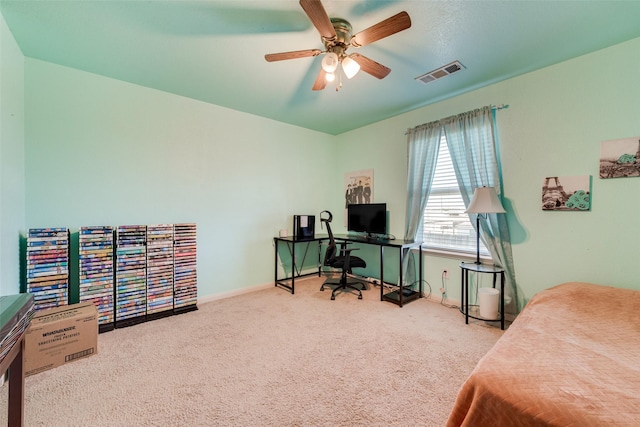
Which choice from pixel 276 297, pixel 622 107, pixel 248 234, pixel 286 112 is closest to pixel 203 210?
pixel 248 234

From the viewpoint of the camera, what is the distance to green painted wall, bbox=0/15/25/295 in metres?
1.80

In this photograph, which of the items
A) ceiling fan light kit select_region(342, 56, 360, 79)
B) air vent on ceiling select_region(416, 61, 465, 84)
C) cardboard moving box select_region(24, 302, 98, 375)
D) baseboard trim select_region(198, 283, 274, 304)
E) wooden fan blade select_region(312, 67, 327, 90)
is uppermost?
air vent on ceiling select_region(416, 61, 465, 84)

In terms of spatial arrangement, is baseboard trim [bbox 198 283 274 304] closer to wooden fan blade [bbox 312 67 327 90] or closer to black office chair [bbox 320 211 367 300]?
black office chair [bbox 320 211 367 300]

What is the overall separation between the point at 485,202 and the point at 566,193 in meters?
0.66

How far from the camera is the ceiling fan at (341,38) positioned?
57.2 inches

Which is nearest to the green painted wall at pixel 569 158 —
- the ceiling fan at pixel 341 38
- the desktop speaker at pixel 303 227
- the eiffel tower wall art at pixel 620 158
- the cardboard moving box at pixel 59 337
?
the eiffel tower wall art at pixel 620 158

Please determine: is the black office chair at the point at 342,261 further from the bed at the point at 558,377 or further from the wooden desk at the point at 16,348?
the wooden desk at the point at 16,348

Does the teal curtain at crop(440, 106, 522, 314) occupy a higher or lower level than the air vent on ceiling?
lower

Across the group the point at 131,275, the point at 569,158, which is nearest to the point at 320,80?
the point at 569,158

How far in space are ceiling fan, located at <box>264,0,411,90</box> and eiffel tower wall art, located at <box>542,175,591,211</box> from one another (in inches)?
77.8

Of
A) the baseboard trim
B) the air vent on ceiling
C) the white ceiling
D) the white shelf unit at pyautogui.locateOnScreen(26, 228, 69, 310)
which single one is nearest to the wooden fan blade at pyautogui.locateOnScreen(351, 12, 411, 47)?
the white ceiling

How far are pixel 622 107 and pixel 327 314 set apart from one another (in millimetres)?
3298

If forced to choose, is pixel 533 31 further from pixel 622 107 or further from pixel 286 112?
pixel 286 112

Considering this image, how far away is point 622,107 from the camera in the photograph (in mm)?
2031
